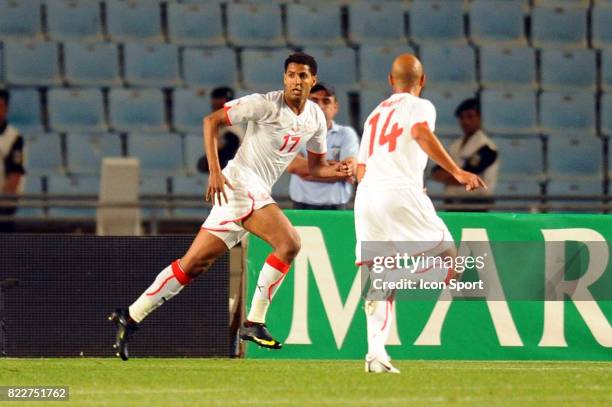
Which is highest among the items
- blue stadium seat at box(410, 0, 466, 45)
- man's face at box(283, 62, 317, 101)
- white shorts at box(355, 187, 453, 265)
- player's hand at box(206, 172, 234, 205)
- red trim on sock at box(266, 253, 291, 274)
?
blue stadium seat at box(410, 0, 466, 45)

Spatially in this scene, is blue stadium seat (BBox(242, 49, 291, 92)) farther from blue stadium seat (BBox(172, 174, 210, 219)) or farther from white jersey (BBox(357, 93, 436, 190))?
white jersey (BBox(357, 93, 436, 190))

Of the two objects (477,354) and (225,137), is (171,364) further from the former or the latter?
(225,137)

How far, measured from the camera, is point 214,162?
28.1 feet

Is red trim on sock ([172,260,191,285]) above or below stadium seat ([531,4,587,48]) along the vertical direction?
below

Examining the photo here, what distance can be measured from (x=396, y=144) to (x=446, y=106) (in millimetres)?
6632

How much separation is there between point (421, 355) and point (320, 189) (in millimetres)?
1668

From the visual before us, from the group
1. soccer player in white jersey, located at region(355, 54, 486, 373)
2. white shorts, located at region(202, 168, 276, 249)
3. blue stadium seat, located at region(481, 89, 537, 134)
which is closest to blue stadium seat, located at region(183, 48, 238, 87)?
blue stadium seat, located at region(481, 89, 537, 134)

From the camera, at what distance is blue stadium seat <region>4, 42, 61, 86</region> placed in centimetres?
1452

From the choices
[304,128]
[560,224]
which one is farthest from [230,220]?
[560,224]

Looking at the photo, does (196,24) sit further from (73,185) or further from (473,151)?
(473,151)

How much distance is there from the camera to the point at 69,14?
14961 millimetres

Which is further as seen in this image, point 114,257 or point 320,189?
point 320,189

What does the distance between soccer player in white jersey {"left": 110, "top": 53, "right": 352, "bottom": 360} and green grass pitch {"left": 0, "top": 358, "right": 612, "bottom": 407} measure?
35cm

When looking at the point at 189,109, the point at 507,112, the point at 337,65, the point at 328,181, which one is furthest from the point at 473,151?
the point at 189,109
